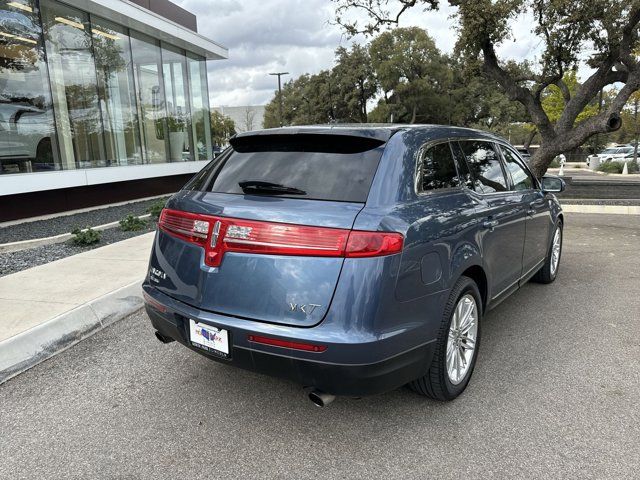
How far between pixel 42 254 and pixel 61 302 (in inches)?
105

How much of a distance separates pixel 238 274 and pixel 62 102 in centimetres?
1099

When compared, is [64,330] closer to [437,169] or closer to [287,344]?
[287,344]

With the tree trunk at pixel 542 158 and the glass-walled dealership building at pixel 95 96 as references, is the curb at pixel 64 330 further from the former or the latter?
the tree trunk at pixel 542 158

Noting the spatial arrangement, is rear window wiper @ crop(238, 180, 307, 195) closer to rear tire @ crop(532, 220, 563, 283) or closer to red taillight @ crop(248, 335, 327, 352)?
red taillight @ crop(248, 335, 327, 352)

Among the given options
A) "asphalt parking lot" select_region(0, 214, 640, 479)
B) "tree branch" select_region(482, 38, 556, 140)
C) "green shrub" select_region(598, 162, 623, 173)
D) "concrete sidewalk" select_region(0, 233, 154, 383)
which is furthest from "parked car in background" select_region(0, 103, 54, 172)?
"green shrub" select_region(598, 162, 623, 173)

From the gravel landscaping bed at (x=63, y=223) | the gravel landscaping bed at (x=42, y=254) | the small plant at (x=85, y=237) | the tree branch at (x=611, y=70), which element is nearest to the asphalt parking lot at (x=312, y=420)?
the gravel landscaping bed at (x=42, y=254)

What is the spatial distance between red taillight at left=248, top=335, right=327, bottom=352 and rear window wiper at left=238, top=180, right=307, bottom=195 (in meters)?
0.82

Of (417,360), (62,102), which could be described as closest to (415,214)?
(417,360)

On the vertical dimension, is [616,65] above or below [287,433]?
above

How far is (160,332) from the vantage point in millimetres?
3141

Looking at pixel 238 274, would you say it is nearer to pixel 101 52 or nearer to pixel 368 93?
pixel 101 52

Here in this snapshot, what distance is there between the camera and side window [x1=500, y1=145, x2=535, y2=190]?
441 centimetres

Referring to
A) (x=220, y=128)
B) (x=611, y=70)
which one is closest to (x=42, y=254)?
(x=611, y=70)

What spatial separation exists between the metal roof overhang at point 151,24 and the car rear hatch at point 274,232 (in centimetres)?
1088
